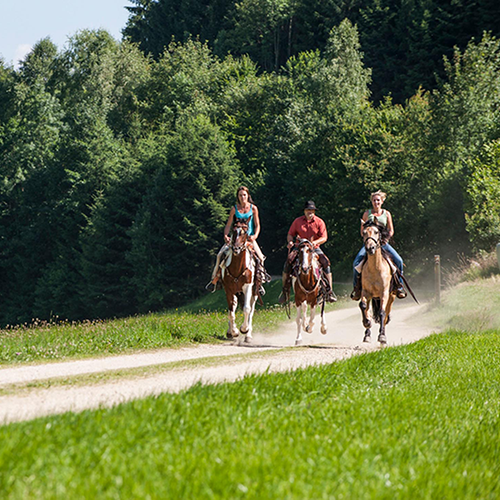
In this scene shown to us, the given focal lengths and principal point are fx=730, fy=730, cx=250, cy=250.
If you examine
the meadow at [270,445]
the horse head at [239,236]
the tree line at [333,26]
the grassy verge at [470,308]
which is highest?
the tree line at [333,26]

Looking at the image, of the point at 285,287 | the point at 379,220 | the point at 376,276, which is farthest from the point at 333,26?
the point at 376,276

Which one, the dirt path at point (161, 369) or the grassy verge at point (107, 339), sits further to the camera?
the grassy verge at point (107, 339)

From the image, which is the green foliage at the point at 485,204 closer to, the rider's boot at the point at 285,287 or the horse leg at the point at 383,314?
the rider's boot at the point at 285,287

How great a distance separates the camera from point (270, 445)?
17.0 feet

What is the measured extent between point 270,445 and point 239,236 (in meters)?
10.1

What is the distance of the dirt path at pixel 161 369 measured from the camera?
711 centimetres

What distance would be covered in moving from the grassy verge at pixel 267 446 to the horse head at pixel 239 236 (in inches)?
287

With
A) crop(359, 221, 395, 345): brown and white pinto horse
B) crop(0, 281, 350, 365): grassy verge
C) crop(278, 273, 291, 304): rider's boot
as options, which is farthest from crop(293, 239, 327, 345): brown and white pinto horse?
crop(0, 281, 350, 365): grassy verge

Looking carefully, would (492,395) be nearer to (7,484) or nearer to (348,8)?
(7,484)

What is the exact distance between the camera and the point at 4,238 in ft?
218

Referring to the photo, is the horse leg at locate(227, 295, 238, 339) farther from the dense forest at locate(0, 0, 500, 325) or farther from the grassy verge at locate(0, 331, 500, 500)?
the dense forest at locate(0, 0, 500, 325)

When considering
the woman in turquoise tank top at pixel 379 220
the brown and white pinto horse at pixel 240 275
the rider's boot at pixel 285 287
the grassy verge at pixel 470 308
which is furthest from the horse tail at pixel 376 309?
the grassy verge at pixel 470 308

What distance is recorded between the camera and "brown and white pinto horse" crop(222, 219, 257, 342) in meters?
15.2

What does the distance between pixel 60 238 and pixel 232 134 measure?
17917mm
